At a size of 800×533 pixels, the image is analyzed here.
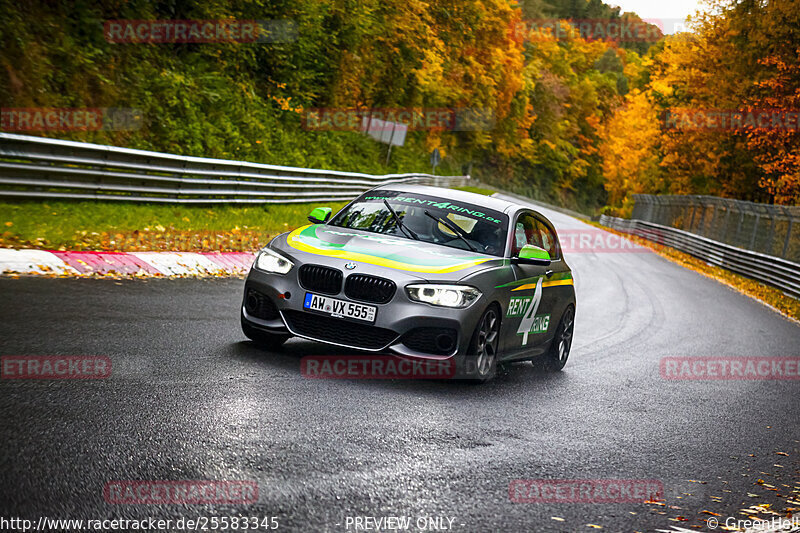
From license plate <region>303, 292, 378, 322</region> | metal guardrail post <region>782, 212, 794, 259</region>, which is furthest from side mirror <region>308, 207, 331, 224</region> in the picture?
metal guardrail post <region>782, 212, 794, 259</region>

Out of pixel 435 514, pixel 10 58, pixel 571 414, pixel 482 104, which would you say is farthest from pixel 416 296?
pixel 482 104

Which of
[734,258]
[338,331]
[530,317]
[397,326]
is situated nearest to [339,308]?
[338,331]

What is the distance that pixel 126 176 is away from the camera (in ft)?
53.8

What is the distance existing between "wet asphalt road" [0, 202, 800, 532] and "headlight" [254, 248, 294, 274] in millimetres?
739

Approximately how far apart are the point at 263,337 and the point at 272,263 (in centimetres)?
73

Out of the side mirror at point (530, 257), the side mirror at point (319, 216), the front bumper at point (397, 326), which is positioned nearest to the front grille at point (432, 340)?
the front bumper at point (397, 326)

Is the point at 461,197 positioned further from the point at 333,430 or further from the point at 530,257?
the point at 333,430

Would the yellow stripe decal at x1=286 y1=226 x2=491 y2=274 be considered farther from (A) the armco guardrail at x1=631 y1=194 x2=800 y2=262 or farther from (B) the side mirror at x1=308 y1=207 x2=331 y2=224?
(A) the armco guardrail at x1=631 y1=194 x2=800 y2=262

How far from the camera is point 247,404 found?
20.1 feet

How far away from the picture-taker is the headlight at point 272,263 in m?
7.66

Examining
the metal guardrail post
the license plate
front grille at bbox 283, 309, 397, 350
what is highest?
the license plate

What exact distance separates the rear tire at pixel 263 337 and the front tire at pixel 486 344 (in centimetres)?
156

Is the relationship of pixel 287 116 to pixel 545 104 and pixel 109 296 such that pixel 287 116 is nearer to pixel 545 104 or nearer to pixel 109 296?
pixel 109 296

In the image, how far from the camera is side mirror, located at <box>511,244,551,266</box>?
27.4 ft
